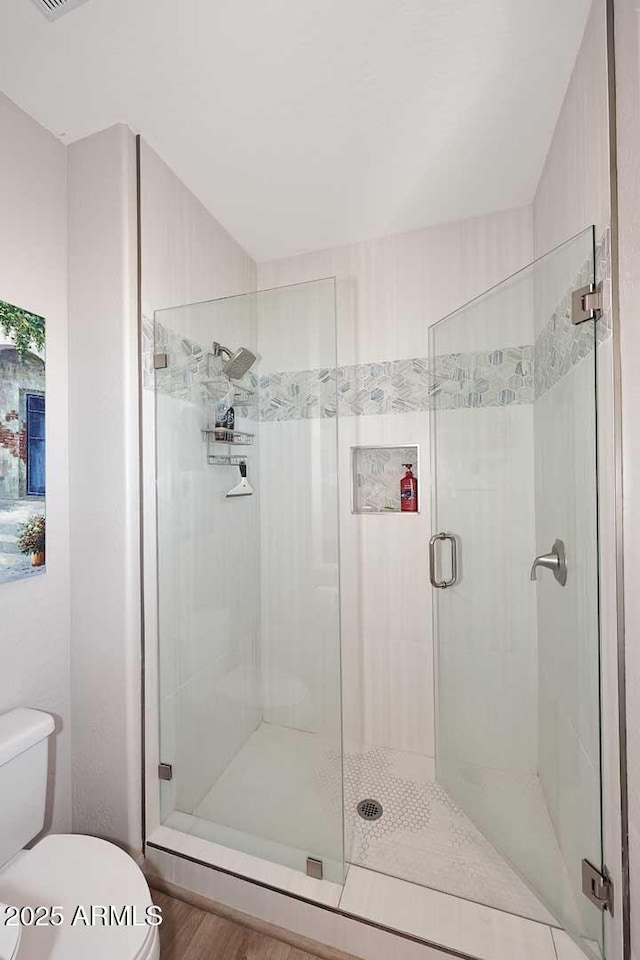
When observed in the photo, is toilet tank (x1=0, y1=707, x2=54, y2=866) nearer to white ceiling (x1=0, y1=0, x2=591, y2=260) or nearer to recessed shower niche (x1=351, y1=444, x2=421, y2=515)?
recessed shower niche (x1=351, y1=444, x2=421, y2=515)

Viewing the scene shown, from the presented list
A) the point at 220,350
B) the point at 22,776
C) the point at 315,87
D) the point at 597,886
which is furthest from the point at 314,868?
the point at 315,87

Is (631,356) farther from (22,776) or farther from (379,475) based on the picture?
(22,776)

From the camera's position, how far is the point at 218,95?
4.47 ft

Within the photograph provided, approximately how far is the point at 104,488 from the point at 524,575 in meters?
1.43

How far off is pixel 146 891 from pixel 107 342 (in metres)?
1.53

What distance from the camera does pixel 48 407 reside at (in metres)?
1.46

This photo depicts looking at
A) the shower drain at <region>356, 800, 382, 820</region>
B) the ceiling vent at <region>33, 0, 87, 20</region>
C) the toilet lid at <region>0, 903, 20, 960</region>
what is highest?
the ceiling vent at <region>33, 0, 87, 20</region>

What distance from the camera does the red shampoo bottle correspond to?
2.13 metres

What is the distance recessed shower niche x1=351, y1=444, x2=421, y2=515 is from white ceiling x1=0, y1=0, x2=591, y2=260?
3.59 ft

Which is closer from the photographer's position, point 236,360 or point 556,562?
point 556,562

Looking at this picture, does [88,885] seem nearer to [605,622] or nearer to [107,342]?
[605,622]

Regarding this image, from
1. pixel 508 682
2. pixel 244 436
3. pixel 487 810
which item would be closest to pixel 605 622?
pixel 508 682

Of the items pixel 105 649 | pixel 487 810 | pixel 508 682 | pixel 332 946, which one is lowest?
pixel 332 946

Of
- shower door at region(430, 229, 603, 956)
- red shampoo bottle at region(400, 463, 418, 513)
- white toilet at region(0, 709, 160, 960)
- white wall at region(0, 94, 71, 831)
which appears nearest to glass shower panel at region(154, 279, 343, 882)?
A: white wall at region(0, 94, 71, 831)
